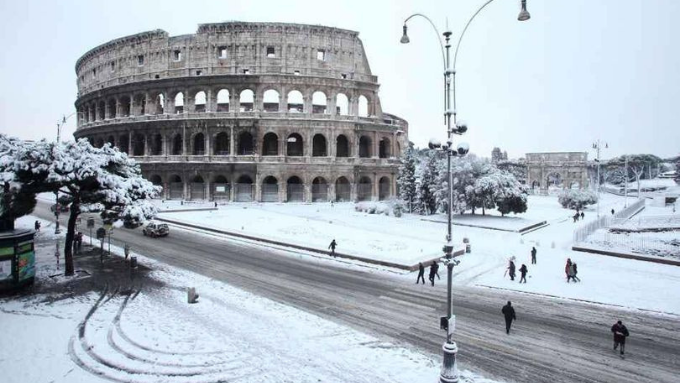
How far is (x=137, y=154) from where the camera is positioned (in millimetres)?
54688

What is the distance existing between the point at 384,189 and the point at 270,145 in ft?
53.3

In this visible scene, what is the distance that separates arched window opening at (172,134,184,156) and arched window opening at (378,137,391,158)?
26470mm

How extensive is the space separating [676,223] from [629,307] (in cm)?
2913

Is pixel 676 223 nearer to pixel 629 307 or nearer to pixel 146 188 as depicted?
pixel 629 307

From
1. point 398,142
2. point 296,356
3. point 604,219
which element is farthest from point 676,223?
point 296,356

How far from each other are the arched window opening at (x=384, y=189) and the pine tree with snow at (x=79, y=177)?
36.9m

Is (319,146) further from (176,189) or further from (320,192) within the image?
(176,189)

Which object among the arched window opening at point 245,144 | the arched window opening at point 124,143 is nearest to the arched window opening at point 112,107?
the arched window opening at point 124,143

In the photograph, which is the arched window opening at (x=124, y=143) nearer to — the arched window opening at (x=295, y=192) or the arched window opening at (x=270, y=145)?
the arched window opening at (x=270, y=145)

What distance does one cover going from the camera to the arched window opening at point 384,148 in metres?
54.7

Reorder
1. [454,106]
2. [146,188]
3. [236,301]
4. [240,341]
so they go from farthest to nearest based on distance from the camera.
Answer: [146,188], [236,301], [240,341], [454,106]

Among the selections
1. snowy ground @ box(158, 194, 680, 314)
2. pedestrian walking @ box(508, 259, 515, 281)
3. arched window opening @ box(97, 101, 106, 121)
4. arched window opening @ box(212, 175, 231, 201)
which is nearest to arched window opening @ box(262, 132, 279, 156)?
arched window opening @ box(212, 175, 231, 201)

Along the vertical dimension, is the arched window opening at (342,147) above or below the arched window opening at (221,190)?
above

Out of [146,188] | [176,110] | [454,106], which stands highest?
[176,110]
